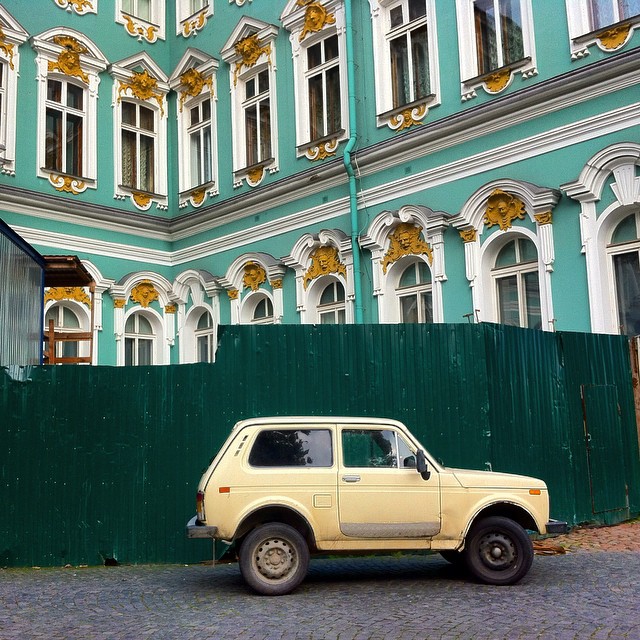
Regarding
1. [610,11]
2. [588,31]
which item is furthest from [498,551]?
[610,11]

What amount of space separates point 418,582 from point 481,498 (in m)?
1.02

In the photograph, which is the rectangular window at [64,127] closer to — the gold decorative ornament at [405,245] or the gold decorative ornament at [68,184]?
the gold decorative ornament at [68,184]

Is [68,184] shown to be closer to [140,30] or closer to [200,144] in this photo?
[200,144]

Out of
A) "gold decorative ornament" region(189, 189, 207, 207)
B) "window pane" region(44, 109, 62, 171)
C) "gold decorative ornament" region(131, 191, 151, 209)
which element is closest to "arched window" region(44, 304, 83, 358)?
"gold decorative ornament" region(131, 191, 151, 209)

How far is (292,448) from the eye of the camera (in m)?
7.89

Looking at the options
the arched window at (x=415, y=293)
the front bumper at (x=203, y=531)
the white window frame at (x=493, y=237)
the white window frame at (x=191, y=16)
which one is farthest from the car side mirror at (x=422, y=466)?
the white window frame at (x=191, y=16)

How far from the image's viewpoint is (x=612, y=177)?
13.3 m

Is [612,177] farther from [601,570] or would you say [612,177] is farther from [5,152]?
[5,152]

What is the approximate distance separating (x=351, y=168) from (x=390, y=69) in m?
2.19

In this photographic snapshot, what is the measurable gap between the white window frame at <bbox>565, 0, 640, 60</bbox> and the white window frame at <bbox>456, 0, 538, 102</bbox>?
77 centimetres

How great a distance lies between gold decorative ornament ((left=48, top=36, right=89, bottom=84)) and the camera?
20.1 metres

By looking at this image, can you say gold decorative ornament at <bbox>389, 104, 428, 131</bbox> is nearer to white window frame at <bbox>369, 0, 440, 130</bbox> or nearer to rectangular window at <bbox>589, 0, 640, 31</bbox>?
white window frame at <bbox>369, 0, 440, 130</bbox>

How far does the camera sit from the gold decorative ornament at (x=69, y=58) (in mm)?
20094

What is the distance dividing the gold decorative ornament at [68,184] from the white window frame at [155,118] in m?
0.95
